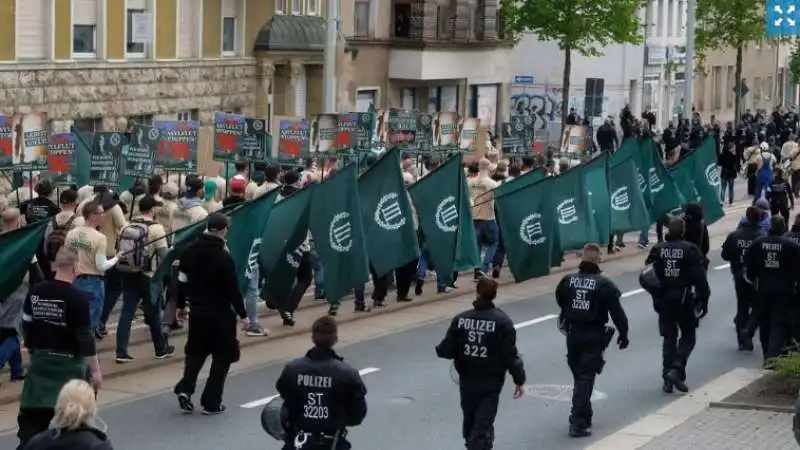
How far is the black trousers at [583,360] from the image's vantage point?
14398 mm

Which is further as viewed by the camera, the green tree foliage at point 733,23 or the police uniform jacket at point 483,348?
the green tree foliage at point 733,23

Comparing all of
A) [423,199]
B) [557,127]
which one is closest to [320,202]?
[423,199]

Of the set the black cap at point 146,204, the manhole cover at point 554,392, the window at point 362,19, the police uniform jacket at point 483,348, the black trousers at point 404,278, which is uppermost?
the window at point 362,19

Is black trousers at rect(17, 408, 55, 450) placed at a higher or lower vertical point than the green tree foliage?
lower

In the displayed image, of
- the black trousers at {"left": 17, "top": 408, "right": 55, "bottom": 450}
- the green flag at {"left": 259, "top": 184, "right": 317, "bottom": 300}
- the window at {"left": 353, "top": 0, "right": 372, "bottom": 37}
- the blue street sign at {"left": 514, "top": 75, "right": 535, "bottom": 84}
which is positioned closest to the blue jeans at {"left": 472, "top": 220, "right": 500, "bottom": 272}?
the green flag at {"left": 259, "top": 184, "right": 317, "bottom": 300}

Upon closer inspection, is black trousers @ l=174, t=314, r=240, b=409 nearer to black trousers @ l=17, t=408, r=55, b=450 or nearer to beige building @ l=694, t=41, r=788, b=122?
black trousers @ l=17, t=408, r=55, b=450

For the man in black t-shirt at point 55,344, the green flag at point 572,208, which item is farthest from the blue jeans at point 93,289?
the green flag at point 572,208

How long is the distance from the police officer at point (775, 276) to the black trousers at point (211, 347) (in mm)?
5787

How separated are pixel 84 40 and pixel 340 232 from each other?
17.4 metres

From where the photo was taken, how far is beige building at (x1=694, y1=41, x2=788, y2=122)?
77931 millimetres

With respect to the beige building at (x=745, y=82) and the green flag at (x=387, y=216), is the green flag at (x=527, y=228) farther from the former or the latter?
the beige building at (x=745, y=82)

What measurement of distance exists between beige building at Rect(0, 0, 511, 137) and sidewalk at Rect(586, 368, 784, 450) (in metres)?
19.1

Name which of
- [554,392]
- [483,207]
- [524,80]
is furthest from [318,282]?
[524,80]

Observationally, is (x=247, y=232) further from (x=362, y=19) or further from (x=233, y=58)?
(x=362, y=19)
